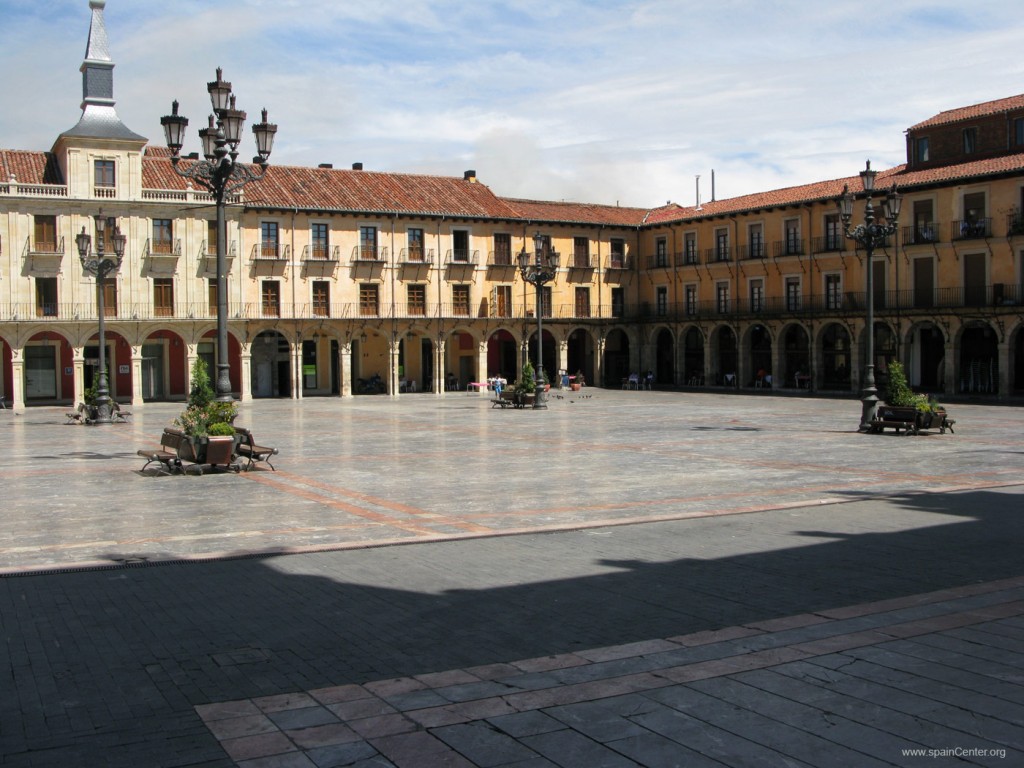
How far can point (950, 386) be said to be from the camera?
131 ft

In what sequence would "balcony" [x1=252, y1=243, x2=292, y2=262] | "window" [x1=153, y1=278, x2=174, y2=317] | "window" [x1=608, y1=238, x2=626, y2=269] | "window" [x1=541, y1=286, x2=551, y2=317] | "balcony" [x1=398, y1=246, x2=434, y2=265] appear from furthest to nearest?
"window" [x1=608, y1=238, x2=626, y2=269] < "window" [x1=541, y1=286, x2=551, y2=317] < "balcony" [x1=398, y1=246, x2=434, y2=265] < "balcony" [x1=252, y1=243, x2=292, y2=262] < "window" [x1=153, y1=278, x2=174, y2=317]

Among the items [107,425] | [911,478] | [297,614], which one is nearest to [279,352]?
[107,425]

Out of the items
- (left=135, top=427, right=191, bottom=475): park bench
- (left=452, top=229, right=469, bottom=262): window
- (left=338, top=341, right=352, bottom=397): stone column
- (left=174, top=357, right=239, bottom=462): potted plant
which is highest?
(left=452, top=229, right=469, bottom=262): window

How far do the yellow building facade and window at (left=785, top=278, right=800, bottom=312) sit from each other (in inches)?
2.7

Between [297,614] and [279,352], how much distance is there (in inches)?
1703

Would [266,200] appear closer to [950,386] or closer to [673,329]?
[673,329]

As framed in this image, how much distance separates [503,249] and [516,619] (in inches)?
1834

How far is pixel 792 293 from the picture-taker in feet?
157

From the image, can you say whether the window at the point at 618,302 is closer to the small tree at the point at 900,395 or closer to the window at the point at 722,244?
the window at the point at 722,244

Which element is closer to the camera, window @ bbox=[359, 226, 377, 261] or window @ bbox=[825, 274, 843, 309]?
window @ bbox=[825, 274, 843, 309]

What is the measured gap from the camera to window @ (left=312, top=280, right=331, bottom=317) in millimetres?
47750

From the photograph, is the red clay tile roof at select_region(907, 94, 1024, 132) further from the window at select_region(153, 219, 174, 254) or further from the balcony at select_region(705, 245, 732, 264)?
the window at select_region(153, 219, 174, 254)

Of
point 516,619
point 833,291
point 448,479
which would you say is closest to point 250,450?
point 448,479

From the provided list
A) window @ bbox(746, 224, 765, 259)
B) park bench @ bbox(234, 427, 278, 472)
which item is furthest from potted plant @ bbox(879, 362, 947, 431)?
window @ bbox(746, 224, 765, 259)
